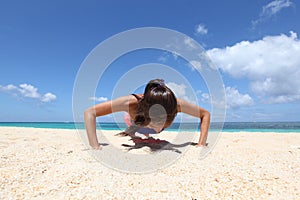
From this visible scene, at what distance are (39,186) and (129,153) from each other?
4.69ft

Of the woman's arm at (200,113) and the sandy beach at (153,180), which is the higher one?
the woman's arm at (200,113)

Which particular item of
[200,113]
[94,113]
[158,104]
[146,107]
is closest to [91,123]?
[94,113]

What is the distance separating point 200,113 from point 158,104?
137 cm

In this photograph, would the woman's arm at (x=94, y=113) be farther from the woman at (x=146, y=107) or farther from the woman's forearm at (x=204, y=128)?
the woman's forearm at (x=204, y=128)

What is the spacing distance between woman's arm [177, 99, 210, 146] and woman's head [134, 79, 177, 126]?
51 centimetres

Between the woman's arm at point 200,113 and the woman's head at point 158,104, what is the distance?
0.51m

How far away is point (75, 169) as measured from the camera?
2.26 meters

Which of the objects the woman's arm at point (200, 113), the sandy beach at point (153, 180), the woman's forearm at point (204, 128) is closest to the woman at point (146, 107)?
the woman's arm at point (200, 113)

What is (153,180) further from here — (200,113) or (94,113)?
(200,113)

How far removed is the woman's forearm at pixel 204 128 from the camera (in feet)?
12.3

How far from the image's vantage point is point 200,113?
Answer: 12.9 ft

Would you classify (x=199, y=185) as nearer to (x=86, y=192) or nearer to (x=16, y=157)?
(x=86, y=192)

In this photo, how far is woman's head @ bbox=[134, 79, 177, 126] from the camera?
2.90 m

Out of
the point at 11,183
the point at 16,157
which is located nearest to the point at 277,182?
the point at 11,183
